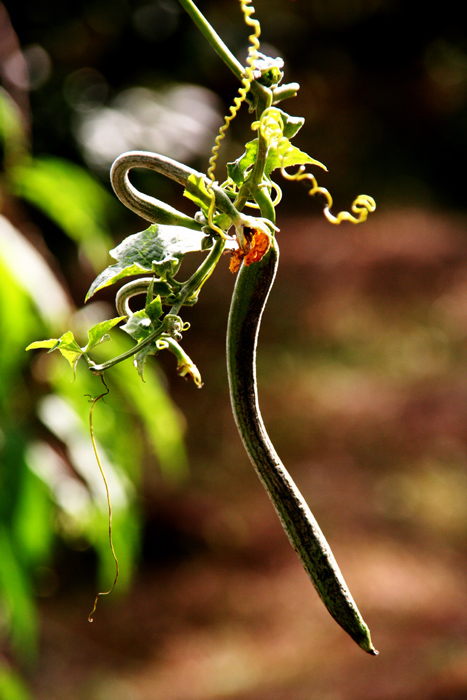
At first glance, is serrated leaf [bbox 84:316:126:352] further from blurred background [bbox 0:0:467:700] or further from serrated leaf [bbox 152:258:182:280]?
blurred background [bbox 0:0:467:700]

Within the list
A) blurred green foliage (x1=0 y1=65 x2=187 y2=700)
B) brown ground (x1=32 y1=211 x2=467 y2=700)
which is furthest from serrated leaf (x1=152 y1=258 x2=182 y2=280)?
brown ground (x1=32 y1=211 x2=467 y2=700)

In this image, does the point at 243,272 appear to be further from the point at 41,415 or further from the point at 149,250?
the point at 41,415

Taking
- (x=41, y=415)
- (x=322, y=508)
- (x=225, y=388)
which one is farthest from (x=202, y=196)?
(x=225, y=388)

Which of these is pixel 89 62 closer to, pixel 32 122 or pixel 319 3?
pixel 32 122

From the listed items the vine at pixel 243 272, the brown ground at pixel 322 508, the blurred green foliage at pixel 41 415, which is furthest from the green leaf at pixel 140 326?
the brown ground at pixel 322 508

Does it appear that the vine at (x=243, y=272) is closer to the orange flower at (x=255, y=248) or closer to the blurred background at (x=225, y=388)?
the orange flower at (x=255, y=248)
